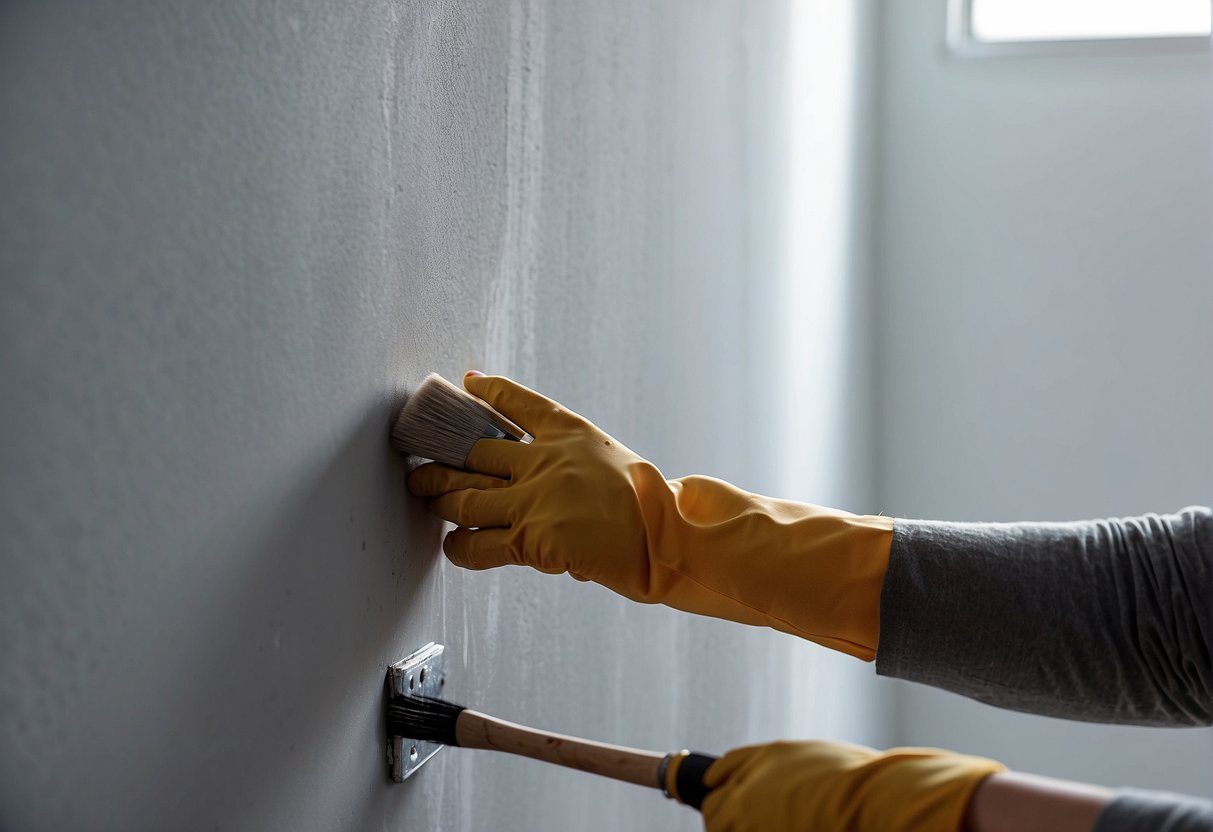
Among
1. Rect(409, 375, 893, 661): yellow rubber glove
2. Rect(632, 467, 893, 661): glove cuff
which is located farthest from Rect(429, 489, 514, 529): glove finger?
Rect(632, 467, 893, 661): glove cuff

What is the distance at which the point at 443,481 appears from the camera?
0.79 meters

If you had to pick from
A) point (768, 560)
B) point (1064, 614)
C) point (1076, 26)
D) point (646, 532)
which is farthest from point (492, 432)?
point (1076, 26)

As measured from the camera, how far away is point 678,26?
4.36ft

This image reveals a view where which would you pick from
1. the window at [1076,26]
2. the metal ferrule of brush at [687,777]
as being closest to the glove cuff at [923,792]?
the metal ferrule of brush at [687,777]

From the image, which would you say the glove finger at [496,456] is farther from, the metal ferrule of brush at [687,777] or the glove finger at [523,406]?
the metal ferrule of brush at [687,777]

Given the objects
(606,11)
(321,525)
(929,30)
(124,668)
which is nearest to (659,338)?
(606,11)

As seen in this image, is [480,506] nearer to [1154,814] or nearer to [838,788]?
[838,788]

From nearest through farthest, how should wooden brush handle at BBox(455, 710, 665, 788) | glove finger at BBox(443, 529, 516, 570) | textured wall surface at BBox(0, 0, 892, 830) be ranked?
textured wall surface at BBox(0, 0, 892, 830) < wooden brush handle at BBox(455, 710, 665, 788) < glove finger at BBox(443, 529, 516, 570)

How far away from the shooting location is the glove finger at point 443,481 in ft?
2.59

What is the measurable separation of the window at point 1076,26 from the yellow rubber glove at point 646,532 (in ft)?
6.98

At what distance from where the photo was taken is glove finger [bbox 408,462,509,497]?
79cm

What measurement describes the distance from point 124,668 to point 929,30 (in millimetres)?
2681

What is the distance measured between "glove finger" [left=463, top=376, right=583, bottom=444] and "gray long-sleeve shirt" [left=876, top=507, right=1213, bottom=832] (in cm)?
30

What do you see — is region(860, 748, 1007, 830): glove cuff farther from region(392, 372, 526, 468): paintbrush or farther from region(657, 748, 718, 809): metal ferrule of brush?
region(392, 372, 526, 468): paintbrush
